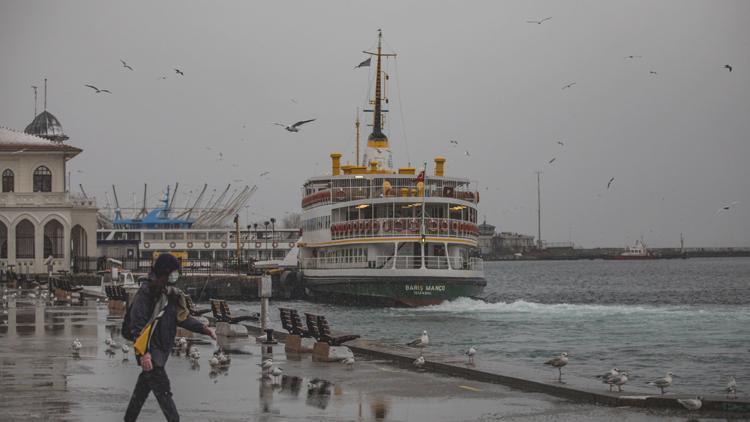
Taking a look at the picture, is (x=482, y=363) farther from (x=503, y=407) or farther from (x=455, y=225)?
(x=455, y=225)

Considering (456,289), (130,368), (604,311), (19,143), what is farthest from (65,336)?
(19,143)

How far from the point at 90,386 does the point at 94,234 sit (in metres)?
67.6

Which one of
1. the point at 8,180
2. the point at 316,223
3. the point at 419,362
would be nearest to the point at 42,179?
the point at 8,180

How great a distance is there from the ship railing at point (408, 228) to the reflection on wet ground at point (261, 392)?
32.8m

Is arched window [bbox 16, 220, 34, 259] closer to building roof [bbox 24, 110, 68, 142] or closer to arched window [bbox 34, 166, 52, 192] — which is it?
arched window [bbox 34, 166, 52, 192]

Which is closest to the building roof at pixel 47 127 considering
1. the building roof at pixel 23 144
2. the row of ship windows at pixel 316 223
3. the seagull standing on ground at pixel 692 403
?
the building roof at pixel 23 144

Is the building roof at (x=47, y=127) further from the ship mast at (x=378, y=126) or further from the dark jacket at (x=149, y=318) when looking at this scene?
the dark jacket at (x=149, y=318)

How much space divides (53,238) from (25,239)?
192cm

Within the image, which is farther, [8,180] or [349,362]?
[8,180]

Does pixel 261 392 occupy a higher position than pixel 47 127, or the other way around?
pixel 47 127

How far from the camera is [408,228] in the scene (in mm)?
57500

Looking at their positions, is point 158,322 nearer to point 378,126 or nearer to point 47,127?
point 378,126

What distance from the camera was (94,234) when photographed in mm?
84000

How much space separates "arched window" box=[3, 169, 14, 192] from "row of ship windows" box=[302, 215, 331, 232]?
22.3 metres
